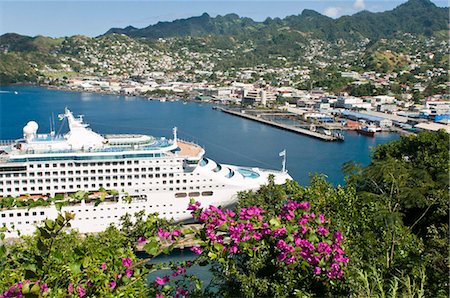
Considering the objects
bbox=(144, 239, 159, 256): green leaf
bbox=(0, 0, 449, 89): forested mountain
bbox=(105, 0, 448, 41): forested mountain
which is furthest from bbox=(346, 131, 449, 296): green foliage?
bbox=(105, 0, 448, 41): forested mountain

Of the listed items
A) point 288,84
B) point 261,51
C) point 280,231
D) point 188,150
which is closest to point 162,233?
point 280,231

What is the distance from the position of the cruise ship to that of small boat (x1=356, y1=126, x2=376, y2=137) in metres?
16.8

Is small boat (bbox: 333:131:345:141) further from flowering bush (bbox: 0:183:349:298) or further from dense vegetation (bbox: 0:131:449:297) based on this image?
flowering bush (bbox: 0:183:349:298)

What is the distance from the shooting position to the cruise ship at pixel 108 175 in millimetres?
9688

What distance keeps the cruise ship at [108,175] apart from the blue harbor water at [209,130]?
5.34 metres

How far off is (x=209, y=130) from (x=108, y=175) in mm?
15979

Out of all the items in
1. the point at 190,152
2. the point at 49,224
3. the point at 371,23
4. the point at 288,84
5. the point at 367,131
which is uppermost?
the point at 371,23

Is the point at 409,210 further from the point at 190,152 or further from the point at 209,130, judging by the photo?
the point at 209,130

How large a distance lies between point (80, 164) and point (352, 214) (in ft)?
22.4

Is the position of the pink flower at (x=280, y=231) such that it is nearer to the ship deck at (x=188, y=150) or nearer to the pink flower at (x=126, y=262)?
the pink flower at (x=126, y=262)

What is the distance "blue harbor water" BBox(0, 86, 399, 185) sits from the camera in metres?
18.5

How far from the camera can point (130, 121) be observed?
29.0 meters

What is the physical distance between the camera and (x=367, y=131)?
1029 inches

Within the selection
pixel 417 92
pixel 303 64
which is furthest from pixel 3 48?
pixel 417 92
